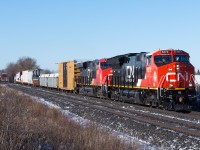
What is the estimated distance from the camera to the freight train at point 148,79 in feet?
67.6

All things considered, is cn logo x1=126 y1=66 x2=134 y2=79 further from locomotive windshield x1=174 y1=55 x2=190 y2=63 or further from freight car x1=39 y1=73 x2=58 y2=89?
freight car x1=39 y1=73 x2=58 y2=89

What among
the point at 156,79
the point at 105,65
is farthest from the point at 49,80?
the point at 156,79

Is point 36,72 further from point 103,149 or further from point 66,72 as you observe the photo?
point 103,149

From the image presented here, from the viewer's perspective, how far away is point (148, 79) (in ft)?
74.4

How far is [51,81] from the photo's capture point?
58.8m

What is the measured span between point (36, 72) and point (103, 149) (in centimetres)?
6618

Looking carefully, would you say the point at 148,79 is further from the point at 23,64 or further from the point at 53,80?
the point at 23,64

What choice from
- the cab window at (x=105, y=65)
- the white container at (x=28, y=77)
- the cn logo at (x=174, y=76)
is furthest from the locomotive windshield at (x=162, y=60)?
the white container at (x=28, y=77)

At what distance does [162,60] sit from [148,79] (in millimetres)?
1822

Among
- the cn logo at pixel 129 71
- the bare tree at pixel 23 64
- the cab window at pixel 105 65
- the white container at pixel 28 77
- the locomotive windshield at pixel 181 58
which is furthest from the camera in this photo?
the bare tree at pixel 23 64

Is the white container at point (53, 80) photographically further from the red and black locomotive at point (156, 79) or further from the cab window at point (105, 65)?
the red and black locomotive at point (156, 79)

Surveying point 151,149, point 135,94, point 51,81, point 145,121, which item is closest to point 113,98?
point 135,94

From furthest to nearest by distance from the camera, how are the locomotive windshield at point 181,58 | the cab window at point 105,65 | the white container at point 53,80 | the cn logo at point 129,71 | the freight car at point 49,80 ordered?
the freight car at point 49,80
the white container at point 53,80
the cab window at point 105,65
the cn logo at point 129,71
the locomotive windshield at point 181,58

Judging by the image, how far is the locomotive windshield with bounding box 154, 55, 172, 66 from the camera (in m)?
21.2
